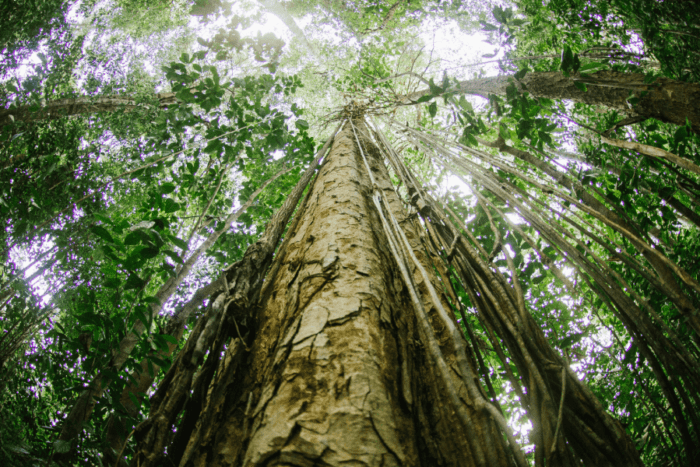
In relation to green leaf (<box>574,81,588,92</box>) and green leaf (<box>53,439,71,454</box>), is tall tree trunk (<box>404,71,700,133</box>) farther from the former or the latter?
green leaf (<box>53,439,71,454</box>)

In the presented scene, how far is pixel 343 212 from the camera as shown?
106cm

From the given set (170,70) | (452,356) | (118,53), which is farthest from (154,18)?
(452,356)

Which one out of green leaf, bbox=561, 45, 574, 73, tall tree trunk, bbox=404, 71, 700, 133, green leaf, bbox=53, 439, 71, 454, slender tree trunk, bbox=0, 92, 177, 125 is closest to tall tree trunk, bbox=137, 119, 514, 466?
green leaf, bbox=53, 439, 71, 454

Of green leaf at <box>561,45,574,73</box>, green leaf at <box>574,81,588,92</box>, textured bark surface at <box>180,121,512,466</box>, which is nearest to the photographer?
textured bark surface at <box>180,121,512,466</box>

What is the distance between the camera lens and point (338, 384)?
50 centimetres

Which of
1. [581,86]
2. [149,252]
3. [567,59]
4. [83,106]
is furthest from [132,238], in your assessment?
[83,106]

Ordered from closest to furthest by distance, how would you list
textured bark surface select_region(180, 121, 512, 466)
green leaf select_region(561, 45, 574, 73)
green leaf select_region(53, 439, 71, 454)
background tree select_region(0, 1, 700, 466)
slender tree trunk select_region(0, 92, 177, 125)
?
1. textured bark surface select_region(180, 121, 512, 466)
2. background tree select_region(0, 1, 700, 466)
3. green leaf select_region(53, 439, 71, 454)
4. green leaf select_region(561, 45, 574, 73)
5. slender tree trunk select_region(0, 92, 177, 125)

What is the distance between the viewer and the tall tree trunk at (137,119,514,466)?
1.44ft

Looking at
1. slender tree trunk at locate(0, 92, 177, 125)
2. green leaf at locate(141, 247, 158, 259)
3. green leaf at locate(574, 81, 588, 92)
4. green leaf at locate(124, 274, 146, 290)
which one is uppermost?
slender tree trunk at locate(0, 92, 177, 125)

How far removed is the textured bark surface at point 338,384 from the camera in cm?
44

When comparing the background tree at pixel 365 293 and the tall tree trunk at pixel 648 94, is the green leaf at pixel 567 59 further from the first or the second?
the tall tree trunk at pixel 648 94

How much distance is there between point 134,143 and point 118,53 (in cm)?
166

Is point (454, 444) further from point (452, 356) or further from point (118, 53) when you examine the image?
point (118, 53)

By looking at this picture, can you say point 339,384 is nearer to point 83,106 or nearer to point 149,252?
point 149,252
